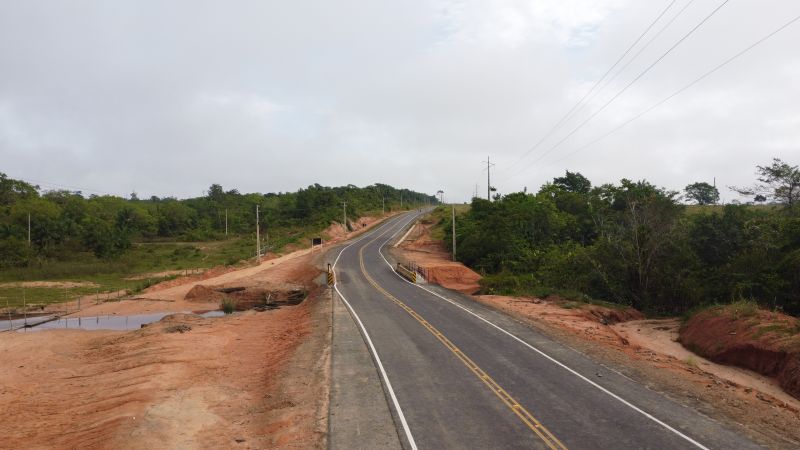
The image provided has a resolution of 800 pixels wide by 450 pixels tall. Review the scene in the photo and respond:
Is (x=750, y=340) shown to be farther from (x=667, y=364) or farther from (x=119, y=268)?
(x=119, y=268)

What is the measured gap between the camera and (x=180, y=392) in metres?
17.2

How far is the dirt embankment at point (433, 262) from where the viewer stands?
47.0 metres

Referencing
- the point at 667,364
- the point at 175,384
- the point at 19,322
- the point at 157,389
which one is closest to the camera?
the point at 157,389

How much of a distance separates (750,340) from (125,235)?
80304 millimetres

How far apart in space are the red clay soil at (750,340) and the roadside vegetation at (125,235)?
164 feet

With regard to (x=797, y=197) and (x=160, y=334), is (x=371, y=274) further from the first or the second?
(x=797, y=197)

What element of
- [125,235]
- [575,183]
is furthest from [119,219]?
[575,183]

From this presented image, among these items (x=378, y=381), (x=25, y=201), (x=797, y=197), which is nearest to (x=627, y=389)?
(x=378, y=381)

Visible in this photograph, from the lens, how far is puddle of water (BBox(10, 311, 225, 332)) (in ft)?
110

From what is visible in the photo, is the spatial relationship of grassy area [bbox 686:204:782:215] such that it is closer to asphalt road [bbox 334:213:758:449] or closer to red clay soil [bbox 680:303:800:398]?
red clay soil [bbox 680:303:800:398]

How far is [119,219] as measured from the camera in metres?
100

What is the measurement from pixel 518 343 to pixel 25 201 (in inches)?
3902

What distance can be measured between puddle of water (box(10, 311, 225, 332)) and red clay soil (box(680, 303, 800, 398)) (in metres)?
32.7

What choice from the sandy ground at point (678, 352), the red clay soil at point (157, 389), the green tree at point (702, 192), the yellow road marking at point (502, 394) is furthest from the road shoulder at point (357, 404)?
the green tree at point (702, 192)
